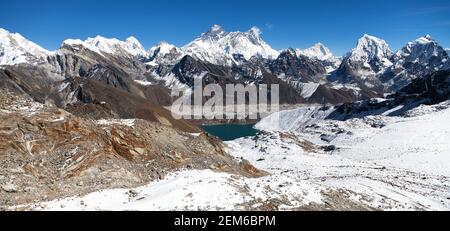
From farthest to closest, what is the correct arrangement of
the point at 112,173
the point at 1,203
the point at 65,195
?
the point at 112,173 < the point at 65,195 < the point at 1,203

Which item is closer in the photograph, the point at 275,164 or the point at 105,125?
the point at 105,125

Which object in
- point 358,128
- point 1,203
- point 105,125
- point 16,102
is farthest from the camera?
point 358,128

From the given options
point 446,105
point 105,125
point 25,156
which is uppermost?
point 446,105

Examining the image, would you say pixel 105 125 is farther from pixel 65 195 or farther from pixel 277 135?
pixel 277 135
